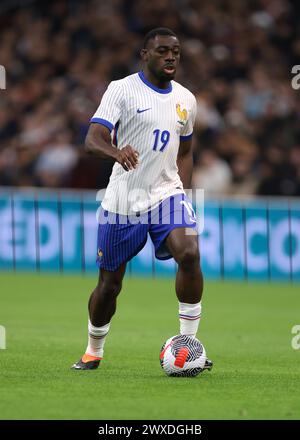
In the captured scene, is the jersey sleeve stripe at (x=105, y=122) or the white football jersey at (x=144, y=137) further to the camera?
the white football jersey at (x=144, y=137)

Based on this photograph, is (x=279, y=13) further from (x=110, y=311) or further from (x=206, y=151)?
(x=110, y=311)

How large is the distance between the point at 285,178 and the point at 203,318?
234 inches

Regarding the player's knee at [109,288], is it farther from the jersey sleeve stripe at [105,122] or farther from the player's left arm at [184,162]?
the jersey sleeve stripe at [105,122]

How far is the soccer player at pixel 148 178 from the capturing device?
30.7ft

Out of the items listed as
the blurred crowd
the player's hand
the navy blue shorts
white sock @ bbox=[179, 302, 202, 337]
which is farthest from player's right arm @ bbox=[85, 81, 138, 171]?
the blurred crowd

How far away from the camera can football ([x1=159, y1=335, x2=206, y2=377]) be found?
9.21 m

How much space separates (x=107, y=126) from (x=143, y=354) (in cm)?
254

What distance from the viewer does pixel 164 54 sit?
9.40 meters

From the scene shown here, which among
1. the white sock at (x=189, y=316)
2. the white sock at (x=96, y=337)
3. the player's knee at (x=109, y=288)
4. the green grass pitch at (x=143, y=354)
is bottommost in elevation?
the green grass pitch at (x=143, y=354)

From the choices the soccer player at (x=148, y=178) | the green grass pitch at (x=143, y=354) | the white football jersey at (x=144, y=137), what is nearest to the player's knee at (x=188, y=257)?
the soccer player at (x=148, y=178)

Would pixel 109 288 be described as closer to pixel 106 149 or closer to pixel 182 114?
pixel 106 149

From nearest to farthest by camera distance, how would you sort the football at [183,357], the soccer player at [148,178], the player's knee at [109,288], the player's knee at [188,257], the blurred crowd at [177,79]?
the player's knee at [188,257], the football at [183,357], the soccer player at [148,178], the player's knee at [109,288], the blurred crowd at [177,79]

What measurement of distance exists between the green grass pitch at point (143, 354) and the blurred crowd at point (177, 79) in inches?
93.6

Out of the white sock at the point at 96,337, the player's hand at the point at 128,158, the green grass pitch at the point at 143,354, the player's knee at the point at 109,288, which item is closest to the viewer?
the green grass pitch at the point at 143,354
